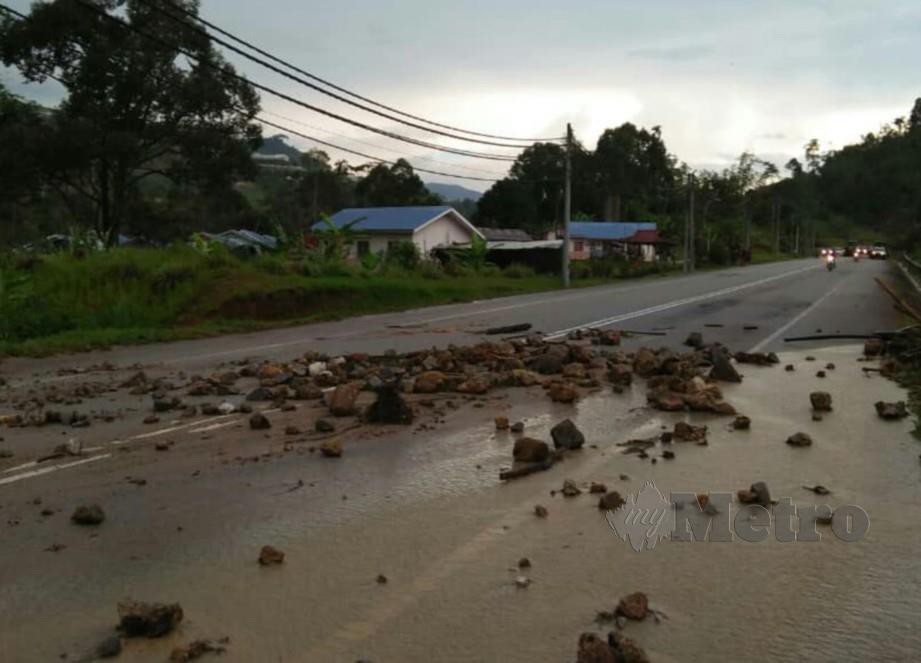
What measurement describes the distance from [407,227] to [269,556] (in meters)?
51.0

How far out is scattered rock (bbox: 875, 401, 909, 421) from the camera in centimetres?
920

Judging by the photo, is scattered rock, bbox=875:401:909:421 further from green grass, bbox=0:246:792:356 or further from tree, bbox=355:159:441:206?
tree, bbox=355:159:441:206

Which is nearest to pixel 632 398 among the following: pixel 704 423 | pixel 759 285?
pixel 704 423

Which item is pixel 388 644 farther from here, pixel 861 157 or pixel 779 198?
pixel 779 198

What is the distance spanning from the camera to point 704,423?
9008mm

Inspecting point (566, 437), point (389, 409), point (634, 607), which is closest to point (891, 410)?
point (566, 437)

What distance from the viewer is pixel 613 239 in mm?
79375

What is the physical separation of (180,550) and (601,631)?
251cm

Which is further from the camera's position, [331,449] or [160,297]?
[160,297]

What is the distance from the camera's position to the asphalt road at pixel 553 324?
51.1 feet

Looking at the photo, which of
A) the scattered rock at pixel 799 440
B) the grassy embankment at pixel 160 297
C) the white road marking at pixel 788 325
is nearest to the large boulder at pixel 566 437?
the scattered rock at pixel 799 440

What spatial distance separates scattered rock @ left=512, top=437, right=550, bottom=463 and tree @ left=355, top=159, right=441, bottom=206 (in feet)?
251

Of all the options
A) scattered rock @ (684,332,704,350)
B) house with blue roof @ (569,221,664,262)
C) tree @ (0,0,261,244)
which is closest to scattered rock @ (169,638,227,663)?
scattered rock @ (684,332,704,350)

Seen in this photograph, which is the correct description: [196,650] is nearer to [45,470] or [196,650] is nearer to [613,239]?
[45,470]
